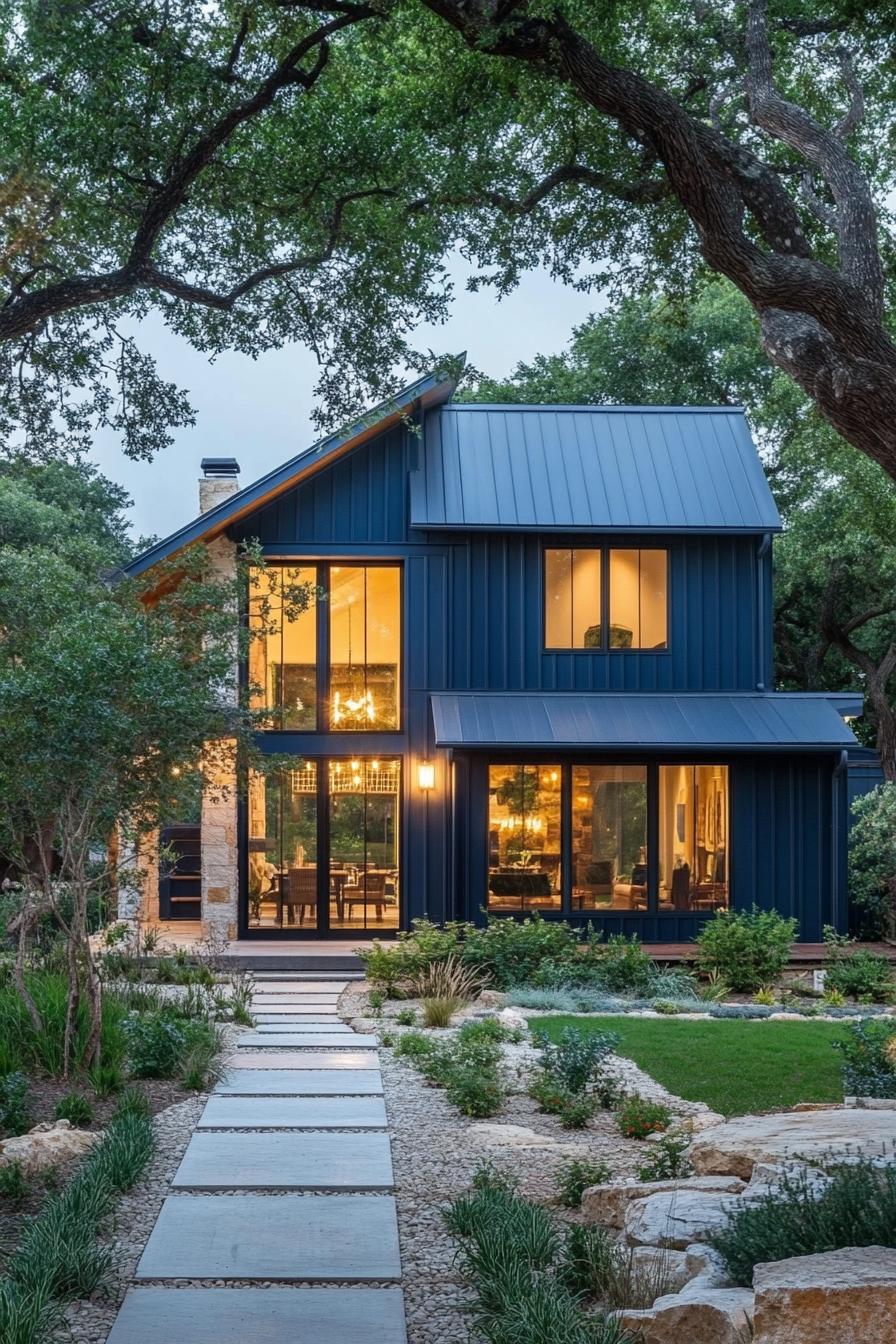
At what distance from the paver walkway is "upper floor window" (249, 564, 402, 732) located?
7793 mm

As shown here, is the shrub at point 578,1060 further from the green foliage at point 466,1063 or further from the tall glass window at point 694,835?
the tall glass window at point 694,835

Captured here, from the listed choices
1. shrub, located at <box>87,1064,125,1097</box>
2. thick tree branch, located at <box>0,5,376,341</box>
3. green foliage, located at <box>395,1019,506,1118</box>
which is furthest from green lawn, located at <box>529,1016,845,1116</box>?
thick tree branch, located at <box>0,5,376,341</box>

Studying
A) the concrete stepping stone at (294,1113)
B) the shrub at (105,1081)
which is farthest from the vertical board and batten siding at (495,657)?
the shrub at (105,1081)

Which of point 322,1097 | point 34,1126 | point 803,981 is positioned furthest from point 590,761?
point 34,1126

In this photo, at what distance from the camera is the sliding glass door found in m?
16.8

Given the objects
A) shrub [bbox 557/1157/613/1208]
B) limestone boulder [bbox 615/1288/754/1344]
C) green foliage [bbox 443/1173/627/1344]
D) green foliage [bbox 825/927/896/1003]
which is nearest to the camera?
limestone boulder [bbox 615/1288/754/1344]

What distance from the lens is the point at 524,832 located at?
53.9 ft

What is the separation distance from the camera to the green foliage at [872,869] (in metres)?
15.9

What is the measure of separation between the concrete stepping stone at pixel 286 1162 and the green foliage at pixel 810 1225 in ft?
8.20

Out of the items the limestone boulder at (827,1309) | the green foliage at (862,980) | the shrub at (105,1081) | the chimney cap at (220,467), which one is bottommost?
the green foliage at (862,980)

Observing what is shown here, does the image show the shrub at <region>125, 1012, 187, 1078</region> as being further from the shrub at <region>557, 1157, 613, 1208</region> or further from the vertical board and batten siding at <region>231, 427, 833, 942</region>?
the vertical board and batten siding at <region>231, 427, 833, 942</region>

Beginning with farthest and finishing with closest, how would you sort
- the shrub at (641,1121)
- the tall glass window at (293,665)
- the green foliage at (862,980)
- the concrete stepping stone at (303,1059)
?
the tall glass window at (293,665), the green foliage at (862,980), the concrete stepping stone at (303,1059), the shrub at (641,1121)

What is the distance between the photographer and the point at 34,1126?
23.6ft

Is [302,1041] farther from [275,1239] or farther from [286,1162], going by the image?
[275,1239]
